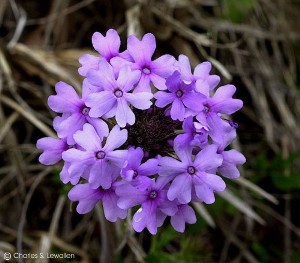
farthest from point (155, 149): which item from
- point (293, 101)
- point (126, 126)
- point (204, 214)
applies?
point (293, 101)

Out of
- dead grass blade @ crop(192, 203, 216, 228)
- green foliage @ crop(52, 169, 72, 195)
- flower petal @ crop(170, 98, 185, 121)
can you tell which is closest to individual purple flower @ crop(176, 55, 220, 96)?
flower petal @ crop(170, 98, 185, 121)

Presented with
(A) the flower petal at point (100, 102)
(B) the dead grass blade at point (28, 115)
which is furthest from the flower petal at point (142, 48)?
(B) the dead grass blade at point (28, 115)

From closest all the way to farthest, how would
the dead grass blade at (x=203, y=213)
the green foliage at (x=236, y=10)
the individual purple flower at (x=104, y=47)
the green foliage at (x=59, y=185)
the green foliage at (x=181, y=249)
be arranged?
the individual purple flower at (x=104, y=47) < the green foliage at (x=59, y=185) < the green foliage at (x=181, y=249) < the dead grass blade at (x=203, y=213) < the green foliage at (x=236, y=10)

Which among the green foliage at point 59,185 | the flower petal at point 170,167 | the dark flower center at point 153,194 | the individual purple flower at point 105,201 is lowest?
the green foliage at point 59,185

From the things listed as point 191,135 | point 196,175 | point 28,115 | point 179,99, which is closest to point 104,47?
point 179,99

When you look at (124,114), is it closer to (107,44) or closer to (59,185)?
(107,44)

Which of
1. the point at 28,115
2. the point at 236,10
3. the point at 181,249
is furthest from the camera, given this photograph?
the point at 236,10

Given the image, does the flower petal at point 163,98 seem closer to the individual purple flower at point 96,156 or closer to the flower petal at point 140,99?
the flower petal at point 140,99
